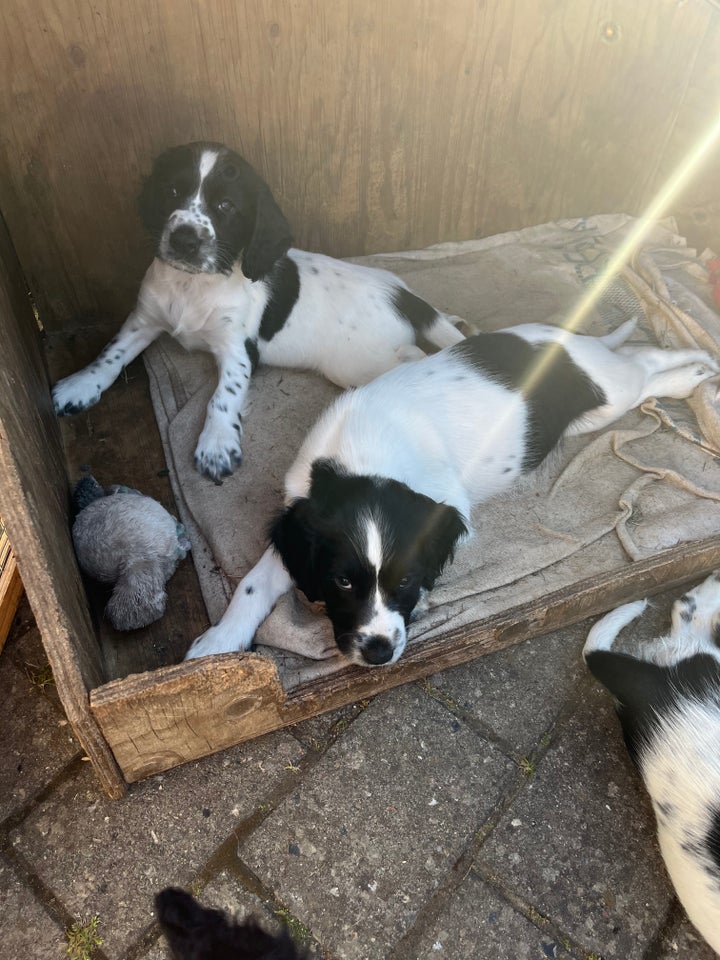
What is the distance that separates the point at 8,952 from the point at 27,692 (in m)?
0.78

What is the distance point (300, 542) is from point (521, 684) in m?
0.99

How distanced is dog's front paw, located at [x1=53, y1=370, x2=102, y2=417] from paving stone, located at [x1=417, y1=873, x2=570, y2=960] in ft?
7.83

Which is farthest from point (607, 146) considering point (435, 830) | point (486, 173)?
point (435, 830)

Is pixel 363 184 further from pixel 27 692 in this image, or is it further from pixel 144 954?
pixel 144 954

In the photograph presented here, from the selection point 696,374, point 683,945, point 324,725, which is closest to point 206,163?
point 324,725

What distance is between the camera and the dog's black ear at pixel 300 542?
87.1 inches

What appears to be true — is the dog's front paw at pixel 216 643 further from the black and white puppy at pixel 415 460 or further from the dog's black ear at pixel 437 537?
the dog's black ear at pixel 437 537

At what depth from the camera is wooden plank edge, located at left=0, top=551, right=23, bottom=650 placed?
2.61 m

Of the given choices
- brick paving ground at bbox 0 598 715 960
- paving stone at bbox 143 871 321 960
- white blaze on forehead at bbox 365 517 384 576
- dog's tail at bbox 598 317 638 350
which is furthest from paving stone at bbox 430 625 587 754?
dog's tail at bbox 598 317 638 350

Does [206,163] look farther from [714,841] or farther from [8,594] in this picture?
[714,841]

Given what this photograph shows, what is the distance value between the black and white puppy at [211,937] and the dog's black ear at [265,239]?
7.88 feet

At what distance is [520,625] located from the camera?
2.54 metres

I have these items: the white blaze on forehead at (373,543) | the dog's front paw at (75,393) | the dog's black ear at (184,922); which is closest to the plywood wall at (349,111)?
the dog's front paw at (75,393)

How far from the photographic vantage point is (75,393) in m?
3.26
